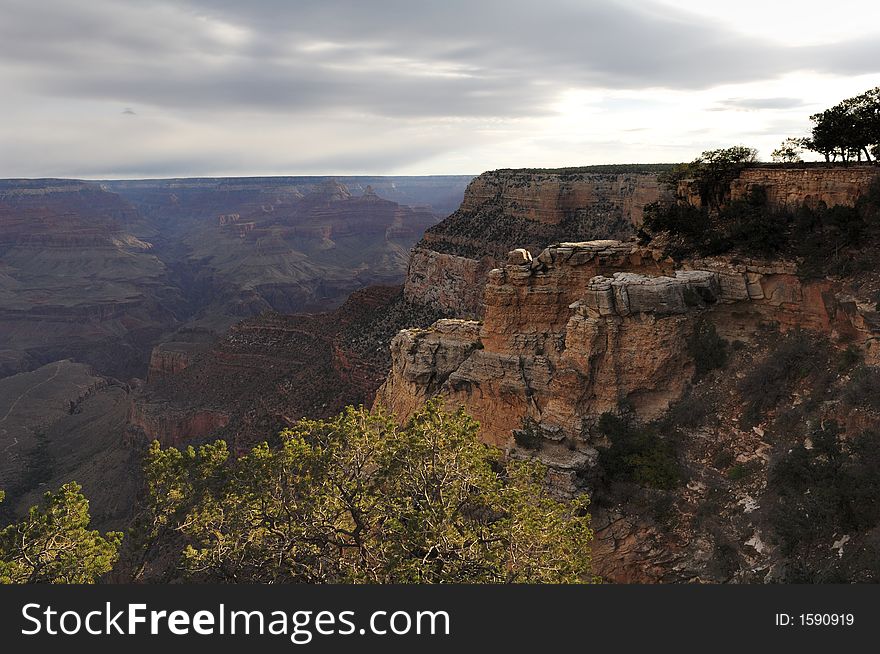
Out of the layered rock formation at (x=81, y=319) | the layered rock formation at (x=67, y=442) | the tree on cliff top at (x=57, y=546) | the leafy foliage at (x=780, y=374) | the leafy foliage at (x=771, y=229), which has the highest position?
the leafy foliage at (x=771, y=229)

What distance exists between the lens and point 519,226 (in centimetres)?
7000

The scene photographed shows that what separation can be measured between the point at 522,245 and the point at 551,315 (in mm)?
42203

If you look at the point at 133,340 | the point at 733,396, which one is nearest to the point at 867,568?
the point at 733,396

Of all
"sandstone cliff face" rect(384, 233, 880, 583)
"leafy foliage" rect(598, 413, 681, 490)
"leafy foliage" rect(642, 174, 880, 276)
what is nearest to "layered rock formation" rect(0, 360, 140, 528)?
"sandstone cliff face" rect(384, 233, 880, 583)

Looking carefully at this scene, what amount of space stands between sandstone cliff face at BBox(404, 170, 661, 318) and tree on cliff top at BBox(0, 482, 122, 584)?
49751mm

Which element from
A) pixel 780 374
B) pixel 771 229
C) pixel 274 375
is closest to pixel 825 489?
pixel 780 374

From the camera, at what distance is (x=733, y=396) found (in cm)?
2111

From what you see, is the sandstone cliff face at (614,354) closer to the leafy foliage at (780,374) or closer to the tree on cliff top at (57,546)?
the leafy foliage at (780,374)

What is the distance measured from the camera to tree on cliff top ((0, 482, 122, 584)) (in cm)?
1317

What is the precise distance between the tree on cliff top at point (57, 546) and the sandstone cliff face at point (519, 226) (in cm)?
4975

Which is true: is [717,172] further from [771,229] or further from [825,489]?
[825,489]

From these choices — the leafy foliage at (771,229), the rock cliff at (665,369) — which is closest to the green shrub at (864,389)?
the rock cliff at (665,369)

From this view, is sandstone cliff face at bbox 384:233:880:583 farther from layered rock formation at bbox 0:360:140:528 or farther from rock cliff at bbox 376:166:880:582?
layered rock formation at bbox 0:360:140:528

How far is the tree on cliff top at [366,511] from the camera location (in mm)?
13273
